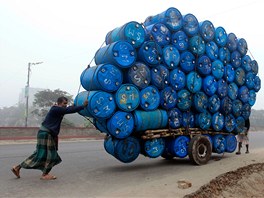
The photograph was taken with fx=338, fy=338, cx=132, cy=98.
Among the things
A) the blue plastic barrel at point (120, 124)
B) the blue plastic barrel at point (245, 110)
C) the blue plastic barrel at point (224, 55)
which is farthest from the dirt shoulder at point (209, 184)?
the blue plastic barrel at point (224, 55)

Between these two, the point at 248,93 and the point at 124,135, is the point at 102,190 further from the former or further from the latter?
the point at 248,93

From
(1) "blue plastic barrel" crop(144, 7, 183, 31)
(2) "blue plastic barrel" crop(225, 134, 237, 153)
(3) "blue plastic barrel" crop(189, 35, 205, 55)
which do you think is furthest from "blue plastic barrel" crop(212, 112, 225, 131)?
(1) "blue plastic barrel" crop(144, 7, 183, 31)

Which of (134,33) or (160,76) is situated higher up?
(134,33)

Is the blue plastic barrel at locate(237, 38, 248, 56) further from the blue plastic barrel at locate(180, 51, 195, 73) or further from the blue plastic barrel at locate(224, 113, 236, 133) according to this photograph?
the blue plastic barrel at locate(180, 51, 195, 73)

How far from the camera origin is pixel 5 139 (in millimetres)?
20375

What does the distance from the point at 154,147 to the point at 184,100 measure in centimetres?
143

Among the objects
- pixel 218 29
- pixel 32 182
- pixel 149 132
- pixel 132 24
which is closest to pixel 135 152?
pixel 149 132

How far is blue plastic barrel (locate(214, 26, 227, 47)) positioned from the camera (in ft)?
29.6

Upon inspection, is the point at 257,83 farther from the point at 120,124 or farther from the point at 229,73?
the point at 120,124

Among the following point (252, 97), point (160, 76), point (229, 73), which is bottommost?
point (252, 97)

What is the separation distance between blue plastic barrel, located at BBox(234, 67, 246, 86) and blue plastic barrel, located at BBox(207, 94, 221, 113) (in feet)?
3.40

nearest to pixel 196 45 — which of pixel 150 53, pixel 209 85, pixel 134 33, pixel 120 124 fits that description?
pixel 209 85

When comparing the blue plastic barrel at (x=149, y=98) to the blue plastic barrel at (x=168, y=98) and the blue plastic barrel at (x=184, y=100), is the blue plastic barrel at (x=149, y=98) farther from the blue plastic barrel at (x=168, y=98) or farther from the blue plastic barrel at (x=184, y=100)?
the blue plastic barrel at (x=184, y=100)

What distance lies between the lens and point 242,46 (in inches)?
385
